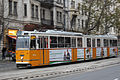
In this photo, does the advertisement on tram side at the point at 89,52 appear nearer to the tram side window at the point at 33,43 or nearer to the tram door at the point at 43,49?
the tram door at the point at 43,49

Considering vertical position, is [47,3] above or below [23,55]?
above

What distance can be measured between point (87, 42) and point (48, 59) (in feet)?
23.6

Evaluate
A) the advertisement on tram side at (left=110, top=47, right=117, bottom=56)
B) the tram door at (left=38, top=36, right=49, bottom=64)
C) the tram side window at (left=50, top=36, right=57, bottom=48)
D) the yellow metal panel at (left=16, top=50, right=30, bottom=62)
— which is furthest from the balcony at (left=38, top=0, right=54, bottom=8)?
the yellow metal panel at (left=16, top=50, right=30, bottom=62)

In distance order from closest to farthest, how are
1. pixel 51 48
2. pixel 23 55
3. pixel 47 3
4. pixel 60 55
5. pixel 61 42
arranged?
pixel 23 55 → pixel 51 48 → pixel 60 55 → pixel 61 42 → pixel 47 3

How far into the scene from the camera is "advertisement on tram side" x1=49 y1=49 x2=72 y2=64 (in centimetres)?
1855

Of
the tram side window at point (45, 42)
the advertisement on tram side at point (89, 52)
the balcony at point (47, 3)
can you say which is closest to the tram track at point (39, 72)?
the tram side window at point (45, 42)

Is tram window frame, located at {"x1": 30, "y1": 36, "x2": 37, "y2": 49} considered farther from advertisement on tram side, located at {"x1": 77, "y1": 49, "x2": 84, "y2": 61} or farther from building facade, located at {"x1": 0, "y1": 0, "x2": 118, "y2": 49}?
building facade, located at {"x1": 0, "y1": 0, "x2": 118, "y2": 49}

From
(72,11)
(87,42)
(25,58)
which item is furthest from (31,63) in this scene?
(72,11)

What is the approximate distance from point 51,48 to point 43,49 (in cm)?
94

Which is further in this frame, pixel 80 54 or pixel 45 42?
pixel 80 54

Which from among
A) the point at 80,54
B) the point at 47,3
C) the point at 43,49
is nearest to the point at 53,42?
the point at 43,49

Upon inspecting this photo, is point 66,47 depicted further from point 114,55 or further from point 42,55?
point 114,55

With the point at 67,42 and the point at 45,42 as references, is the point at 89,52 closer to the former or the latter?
the point at 67,42

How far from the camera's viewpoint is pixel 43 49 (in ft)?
58.2
